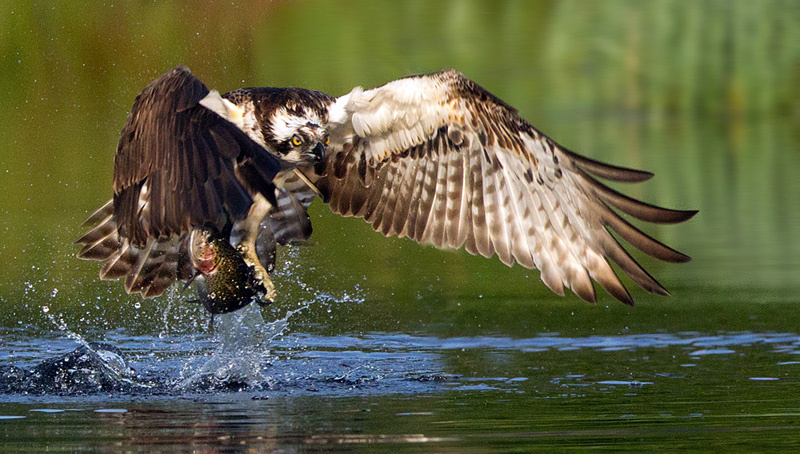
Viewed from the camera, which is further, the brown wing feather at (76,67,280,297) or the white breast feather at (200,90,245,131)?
the white breast feather at (200,90,245,131)

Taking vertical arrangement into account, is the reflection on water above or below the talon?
below

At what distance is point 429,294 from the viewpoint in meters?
9.31

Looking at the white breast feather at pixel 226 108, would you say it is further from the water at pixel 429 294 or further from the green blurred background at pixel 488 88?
the green blurred background at pixel 488 88

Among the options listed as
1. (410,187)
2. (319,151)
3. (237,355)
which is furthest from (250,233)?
(410,187)

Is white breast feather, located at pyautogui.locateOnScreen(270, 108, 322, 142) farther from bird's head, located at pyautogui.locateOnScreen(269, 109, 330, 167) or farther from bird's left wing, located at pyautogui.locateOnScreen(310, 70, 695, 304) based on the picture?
bird's left wing, located at pyautogui.locateOnScreen(310, 70, 695, 304)

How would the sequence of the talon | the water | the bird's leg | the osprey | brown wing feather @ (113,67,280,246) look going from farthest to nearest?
the bird's leg
the talon
the osprey
brown wing feather @ (113,67,280,246)
the water

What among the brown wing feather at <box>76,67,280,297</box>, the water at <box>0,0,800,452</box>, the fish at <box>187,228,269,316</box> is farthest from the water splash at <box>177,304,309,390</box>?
the brown wing feather at <box>76,67,280,297</box>

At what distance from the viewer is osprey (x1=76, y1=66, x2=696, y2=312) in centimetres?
714

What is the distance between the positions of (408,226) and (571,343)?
122 centimetres

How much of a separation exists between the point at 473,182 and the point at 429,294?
1.47 meters

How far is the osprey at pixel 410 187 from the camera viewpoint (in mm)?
7145

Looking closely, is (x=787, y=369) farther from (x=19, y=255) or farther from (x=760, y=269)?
(x=19, y=255)

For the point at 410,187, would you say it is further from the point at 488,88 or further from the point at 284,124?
the point at 488,88

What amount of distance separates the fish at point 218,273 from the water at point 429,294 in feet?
1.27
